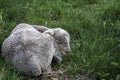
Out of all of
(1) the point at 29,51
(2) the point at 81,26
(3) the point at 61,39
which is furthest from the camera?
(2) the point at 81,26

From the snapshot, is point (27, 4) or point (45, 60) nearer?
point (45, 60)

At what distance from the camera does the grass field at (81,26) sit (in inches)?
156

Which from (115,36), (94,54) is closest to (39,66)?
(94,54)

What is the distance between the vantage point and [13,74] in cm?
367

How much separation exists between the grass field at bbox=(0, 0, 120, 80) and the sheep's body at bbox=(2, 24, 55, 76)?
126 mm

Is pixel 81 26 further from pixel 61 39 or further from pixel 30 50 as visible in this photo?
pixel 30 50

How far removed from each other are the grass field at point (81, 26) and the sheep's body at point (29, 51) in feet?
0.41

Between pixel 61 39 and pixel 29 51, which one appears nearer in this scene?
pixel 29 51

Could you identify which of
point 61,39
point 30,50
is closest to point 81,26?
point 61,39

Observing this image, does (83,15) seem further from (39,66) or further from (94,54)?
(39,66)

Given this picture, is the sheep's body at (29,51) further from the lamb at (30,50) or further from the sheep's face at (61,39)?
the sheep's face at (61,39)

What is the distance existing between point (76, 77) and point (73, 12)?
5.68 ft

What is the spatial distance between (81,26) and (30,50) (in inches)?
59.0

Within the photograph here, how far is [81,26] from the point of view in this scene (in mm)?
5020
